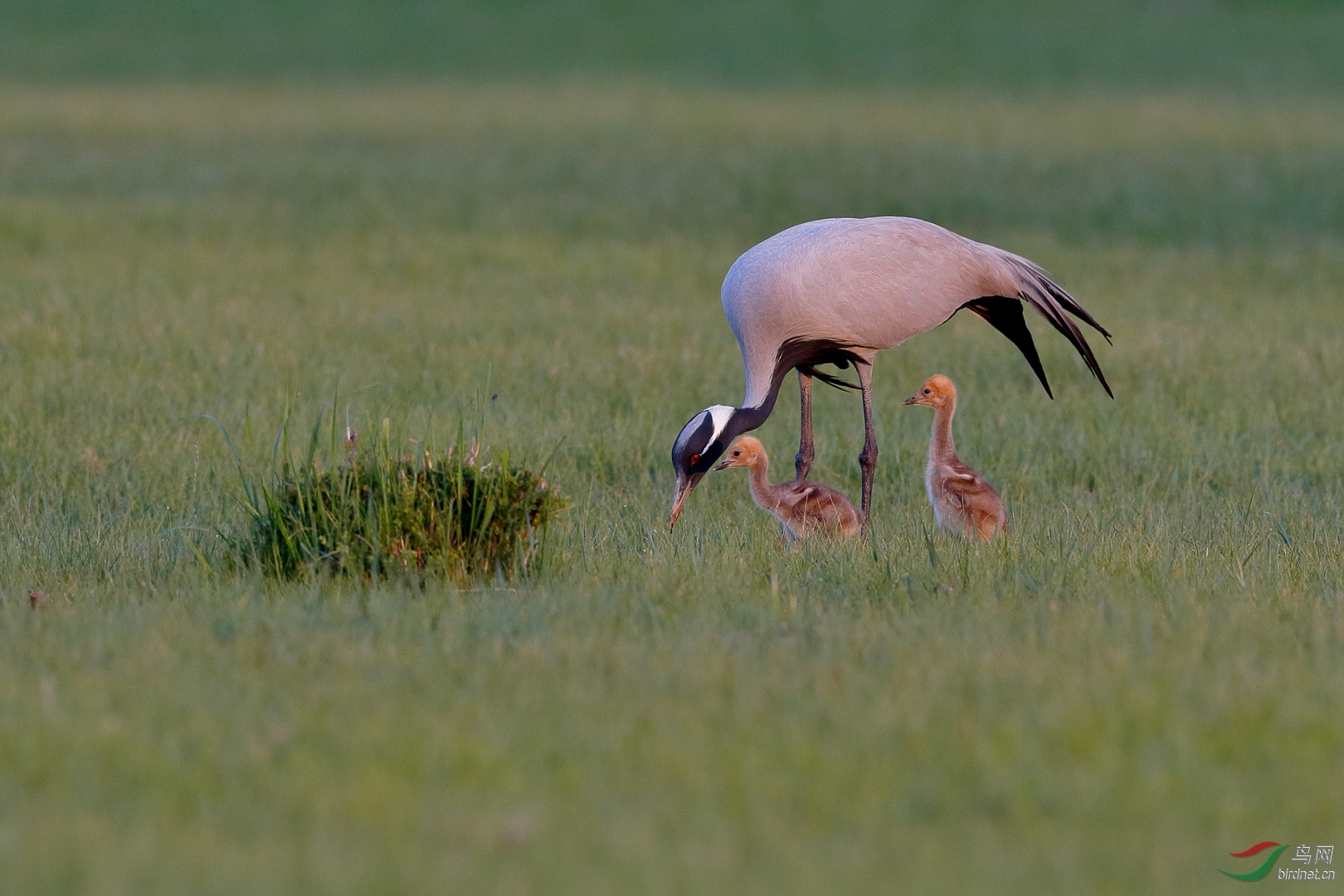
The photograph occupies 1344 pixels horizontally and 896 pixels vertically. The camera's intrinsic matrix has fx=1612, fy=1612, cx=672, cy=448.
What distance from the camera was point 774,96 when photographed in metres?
32.3

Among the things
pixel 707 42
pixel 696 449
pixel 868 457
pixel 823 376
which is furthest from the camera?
pixel 707 42

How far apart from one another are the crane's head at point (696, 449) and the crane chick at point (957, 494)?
1.02 meters

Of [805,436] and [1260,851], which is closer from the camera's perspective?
[1260,851]

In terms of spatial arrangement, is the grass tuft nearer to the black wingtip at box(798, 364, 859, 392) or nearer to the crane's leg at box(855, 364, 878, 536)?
the crane's leg at box(855, 364, 878, 536)

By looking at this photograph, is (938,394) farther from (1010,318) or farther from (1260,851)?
(1260,851)

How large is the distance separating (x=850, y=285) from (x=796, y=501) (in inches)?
46.1

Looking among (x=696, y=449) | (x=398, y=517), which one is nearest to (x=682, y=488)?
(x=696, y=449)

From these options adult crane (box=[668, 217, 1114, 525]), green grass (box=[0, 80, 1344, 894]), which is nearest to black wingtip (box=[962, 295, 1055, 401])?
adult crane (box=[668, 217, 1114, 525])

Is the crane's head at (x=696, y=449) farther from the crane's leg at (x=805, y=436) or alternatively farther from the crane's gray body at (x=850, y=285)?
the crane's leg at (x=805, y=436)

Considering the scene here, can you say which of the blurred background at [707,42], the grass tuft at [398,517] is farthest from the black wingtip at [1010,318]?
the blurred background at [707,42]

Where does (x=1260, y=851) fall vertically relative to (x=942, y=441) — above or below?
below

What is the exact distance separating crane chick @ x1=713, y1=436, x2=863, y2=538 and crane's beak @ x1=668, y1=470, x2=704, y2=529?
0.19 m

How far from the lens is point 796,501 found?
7.33 meters

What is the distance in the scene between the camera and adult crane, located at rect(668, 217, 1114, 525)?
7723mm
